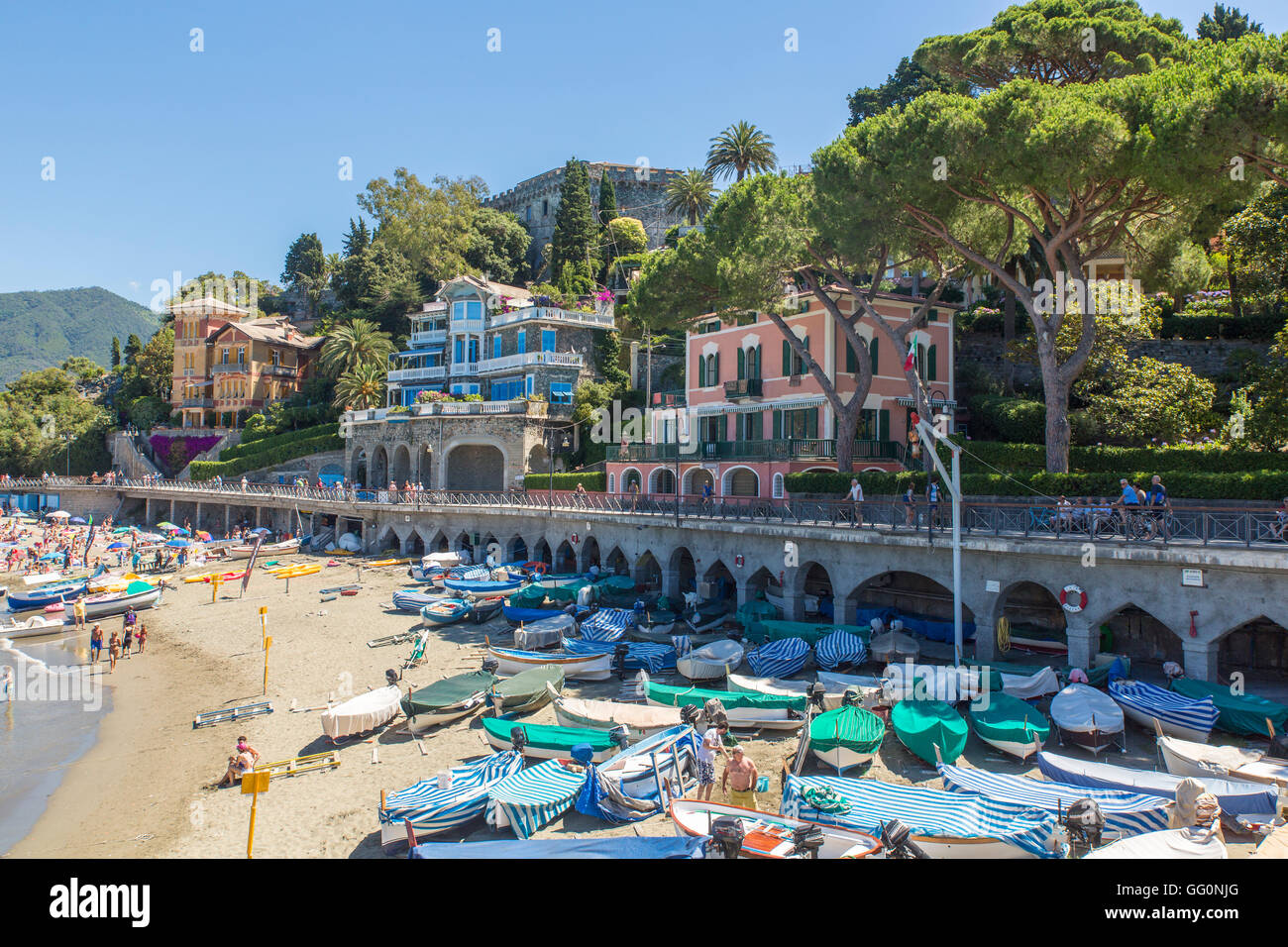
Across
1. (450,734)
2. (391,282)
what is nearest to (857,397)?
(450,734)

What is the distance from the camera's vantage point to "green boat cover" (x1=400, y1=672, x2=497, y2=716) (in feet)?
66.3

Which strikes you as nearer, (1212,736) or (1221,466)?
(1212,736)

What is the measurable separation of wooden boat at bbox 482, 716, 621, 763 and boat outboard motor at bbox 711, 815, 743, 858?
703 cm

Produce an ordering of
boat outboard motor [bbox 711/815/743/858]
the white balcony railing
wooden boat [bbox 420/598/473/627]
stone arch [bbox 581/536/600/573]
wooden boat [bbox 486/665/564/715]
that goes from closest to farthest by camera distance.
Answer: boat outboard motor [bbox 711/815/743/858] → wooden boat [bbox 486/665/564/715] → wooden boat [bbox 420/598/473/627] → stone arch [bbox 581/536/600/573] → the white balcony railing

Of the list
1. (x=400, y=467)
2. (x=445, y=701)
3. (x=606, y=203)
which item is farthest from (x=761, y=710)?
(x=606, y=203)

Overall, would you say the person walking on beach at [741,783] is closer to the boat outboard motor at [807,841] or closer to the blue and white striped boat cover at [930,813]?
the blue and white striped boat cover at [930,813]

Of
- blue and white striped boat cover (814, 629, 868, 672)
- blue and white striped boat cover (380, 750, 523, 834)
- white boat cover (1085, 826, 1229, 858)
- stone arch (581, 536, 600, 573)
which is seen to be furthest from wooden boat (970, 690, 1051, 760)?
stone arch (581, 536, 600, 573)

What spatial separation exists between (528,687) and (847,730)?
9.08 metres

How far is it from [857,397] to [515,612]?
54.9ft

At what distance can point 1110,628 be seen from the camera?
2459 centimetres

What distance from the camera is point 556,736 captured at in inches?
694

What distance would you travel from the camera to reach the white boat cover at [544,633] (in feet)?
90.1

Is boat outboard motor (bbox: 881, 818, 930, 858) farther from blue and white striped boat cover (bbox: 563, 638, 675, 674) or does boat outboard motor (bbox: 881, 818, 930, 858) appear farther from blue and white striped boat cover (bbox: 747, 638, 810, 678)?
blue and white striped boat cover (bbox: 563, 638, 675, 674)
